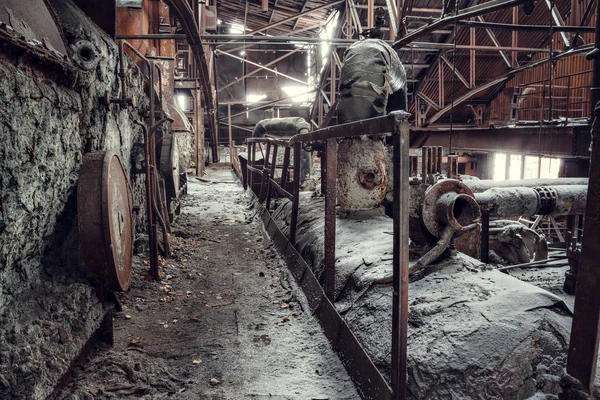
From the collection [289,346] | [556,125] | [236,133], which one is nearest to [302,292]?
[289,346]

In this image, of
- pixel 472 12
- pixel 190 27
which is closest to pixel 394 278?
pixel 472 12

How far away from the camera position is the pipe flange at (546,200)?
5.09 metres

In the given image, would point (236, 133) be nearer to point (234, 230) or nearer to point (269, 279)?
point (234, 230)

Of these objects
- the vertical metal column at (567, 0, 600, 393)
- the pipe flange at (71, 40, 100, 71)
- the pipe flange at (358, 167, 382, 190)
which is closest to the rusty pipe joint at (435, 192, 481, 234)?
the vertical metal column at (567, 0, 600, 393)

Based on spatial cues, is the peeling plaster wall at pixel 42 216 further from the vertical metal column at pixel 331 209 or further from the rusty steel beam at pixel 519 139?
the rusty steel beam at pixel 519 139

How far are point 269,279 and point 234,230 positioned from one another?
2840mm

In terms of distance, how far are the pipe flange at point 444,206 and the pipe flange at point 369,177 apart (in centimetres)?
177

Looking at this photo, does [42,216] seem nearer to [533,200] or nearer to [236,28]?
[533,200]

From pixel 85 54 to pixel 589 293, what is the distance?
3.78m

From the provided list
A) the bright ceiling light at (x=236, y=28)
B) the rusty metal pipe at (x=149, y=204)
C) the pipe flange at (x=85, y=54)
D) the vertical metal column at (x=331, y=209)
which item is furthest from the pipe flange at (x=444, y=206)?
the bright ceiling light at (x=236, y=28)

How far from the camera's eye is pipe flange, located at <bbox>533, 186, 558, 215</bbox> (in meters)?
5.09

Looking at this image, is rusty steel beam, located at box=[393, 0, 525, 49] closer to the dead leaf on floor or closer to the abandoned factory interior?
the abandoned factory interior

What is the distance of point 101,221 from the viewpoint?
3.11m

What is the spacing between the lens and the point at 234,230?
8070 millimetres
